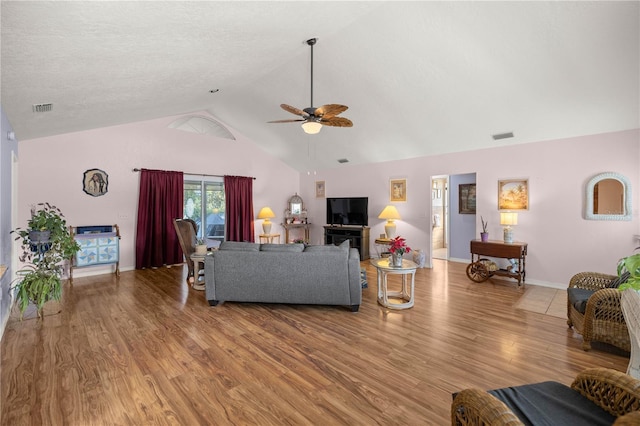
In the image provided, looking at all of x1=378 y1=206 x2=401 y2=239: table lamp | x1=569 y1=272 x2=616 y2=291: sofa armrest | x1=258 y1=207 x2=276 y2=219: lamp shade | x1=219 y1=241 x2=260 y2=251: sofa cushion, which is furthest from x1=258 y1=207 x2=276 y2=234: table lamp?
x1=569 y1=272 x2=616 y2=291: sofa armrest

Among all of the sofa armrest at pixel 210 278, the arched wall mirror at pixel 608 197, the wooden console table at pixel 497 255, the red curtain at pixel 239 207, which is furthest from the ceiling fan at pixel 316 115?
the red curtain at pixel 239 207

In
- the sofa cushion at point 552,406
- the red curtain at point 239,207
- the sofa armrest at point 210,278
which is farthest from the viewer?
the red curtain at point 239,207

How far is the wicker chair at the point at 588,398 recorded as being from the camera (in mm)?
1066

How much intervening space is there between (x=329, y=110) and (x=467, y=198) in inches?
188

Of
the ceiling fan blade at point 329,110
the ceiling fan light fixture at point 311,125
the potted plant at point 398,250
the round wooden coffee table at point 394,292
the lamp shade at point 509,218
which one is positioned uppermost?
the ceiling fan blade at point 329,110

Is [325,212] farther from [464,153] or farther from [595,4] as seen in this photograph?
[595,4]

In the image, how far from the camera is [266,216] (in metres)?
7.56

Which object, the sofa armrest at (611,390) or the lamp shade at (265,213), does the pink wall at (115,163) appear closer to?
the lamp shade at (265,213)

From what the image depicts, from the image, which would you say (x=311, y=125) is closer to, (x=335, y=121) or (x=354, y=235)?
(x=335, y=121)

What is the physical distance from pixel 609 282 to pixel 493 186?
257 centimetres

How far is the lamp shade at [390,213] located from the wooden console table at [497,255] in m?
1.69

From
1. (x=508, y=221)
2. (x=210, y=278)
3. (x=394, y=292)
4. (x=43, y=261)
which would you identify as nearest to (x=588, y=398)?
(x=394, y=292)

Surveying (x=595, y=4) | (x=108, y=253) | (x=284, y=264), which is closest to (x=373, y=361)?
(x=284, y=264)

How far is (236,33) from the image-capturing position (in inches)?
111
